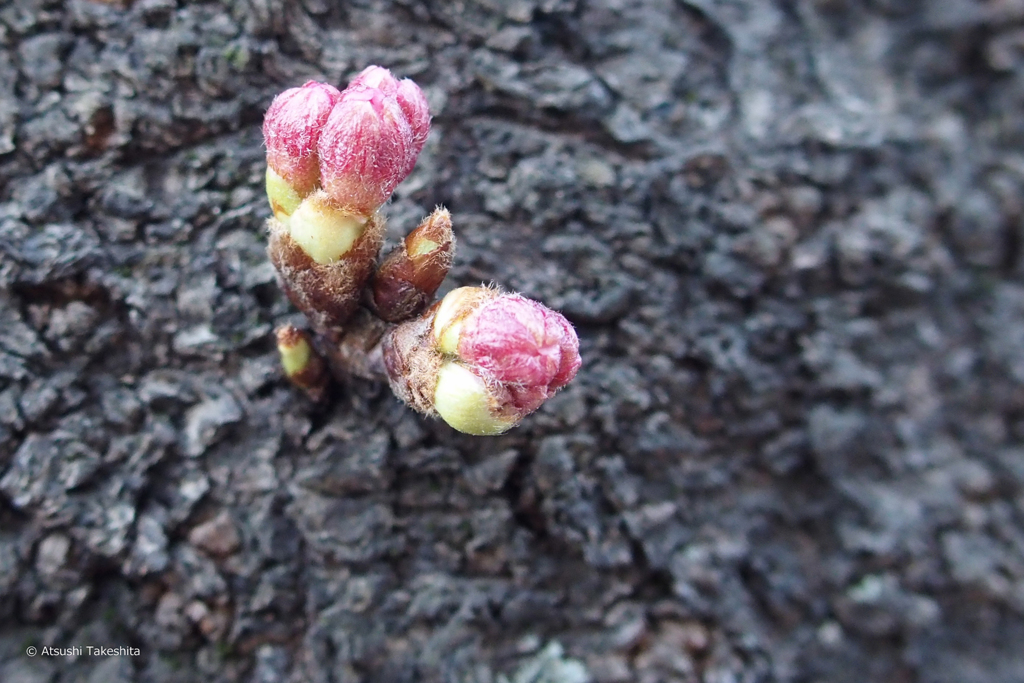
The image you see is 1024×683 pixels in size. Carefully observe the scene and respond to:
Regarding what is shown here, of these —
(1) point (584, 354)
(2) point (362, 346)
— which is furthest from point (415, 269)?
(1) point (584, 354)

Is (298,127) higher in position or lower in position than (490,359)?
higher

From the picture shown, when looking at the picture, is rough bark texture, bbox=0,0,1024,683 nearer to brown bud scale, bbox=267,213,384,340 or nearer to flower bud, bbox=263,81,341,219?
brown bud scale, bbox=267,213,384,340

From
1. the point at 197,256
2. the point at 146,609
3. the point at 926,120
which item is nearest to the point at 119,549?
the point at 146,609

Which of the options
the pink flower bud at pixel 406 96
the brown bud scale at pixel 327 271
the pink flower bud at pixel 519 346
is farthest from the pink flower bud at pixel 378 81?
the pink flower bud at pixel 519 346

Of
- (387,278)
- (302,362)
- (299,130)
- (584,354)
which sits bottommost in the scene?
(584,354)

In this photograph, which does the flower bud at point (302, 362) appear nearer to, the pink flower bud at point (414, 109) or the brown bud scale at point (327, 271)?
the brown bud scale at point (327, 271)

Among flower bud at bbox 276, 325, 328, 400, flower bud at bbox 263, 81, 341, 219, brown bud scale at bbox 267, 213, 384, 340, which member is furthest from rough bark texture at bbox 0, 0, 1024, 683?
flower bud at bbox 263, 81, 341, 219

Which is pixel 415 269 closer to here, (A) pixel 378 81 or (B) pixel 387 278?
(B) pixel 387 278
